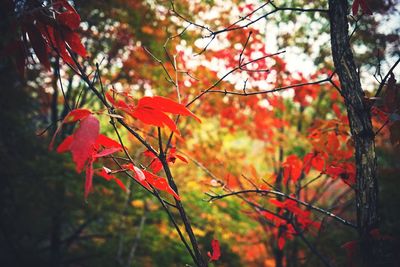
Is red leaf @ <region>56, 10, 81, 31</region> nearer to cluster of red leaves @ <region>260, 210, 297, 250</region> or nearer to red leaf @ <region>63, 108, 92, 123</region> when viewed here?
red leaf @ <region>63, 108, 92, 123</region>

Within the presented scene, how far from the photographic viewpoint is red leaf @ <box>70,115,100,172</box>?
0.64m

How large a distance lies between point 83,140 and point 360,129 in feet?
3.93

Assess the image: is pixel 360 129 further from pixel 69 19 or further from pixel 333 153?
pixel 69 19

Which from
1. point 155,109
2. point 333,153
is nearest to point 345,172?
point 333,153

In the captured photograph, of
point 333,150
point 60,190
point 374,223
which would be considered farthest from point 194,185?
point 374,223

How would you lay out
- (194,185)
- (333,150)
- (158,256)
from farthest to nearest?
(194,185)
(158,256)
(333,150)

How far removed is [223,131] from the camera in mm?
6332

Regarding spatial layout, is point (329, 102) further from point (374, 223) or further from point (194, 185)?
point (374, 223)

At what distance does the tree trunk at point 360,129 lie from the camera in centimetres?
131

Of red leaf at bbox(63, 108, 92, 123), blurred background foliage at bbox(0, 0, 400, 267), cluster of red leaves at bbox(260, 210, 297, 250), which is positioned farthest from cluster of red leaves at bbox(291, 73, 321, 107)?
red leaf at bbox(63, 108, 92, 123)

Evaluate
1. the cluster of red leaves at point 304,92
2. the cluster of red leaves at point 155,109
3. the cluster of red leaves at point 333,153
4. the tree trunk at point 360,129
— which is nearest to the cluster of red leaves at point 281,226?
the cluster of red leaves at point 333,153

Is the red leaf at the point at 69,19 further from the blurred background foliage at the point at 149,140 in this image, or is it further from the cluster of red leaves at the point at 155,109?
the blurred background foliage at the point at 149,140

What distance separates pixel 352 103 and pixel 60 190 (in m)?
3.82

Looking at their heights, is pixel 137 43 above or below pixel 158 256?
above
